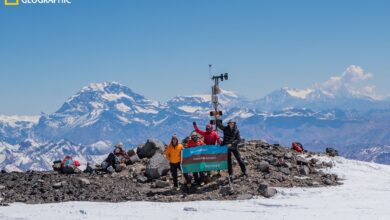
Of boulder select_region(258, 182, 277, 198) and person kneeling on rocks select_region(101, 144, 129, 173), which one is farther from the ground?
person kneeling on rocks select_region(101, 144, 129, 173)

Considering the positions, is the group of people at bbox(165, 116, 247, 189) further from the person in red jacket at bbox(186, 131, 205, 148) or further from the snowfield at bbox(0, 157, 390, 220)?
the snowfield at bbox(0, 157, 390, 220)

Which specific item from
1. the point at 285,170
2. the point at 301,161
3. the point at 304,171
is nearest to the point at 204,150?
the point at 285,170

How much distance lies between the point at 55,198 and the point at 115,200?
2466mm

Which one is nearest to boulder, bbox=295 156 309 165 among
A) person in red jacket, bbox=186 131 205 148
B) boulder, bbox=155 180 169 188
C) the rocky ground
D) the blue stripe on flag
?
the rocky ground

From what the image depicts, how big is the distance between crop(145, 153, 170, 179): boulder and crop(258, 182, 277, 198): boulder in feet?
17.5

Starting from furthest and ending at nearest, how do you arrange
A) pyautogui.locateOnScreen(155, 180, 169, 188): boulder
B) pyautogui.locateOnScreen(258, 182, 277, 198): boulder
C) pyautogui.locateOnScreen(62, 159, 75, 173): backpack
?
pyautogui.locateOnScreen(62, 159, 75, 173): backpack → pyautogui.locateOnScreen(155, 180, 169, 188): boulder → pyautogui.locateOnScreen(258, 182, 277, 198): boulder

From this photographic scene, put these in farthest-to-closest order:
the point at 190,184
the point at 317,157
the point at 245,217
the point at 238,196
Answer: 1. the point at 317,157
2. the point at 190,184
3. the point at 238,196
4. the point at 245,217

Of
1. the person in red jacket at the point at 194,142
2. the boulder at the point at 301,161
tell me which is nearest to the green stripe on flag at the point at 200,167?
the person in red jacket at the point at 194,142

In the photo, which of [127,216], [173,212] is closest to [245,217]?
[173,212]

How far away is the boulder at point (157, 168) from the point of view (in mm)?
24781

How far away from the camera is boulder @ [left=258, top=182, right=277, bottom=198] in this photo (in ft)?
68.6

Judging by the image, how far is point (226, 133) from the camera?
23578 mm

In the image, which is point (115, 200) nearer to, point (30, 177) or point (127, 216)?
point (127, 216)

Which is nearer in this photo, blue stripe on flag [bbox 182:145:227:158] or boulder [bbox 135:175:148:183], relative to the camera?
blue stripe on flag [bbox 182:145:227:158]
